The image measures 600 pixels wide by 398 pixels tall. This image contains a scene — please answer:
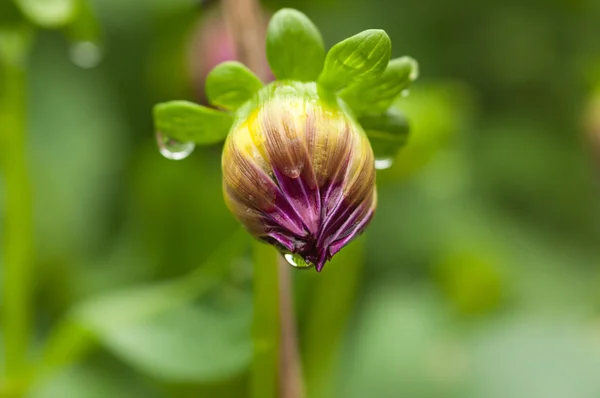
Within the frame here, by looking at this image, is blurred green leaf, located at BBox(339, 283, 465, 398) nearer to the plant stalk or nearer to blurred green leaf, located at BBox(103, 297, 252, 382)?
blurred green leaf, located at BBox(103, 297, 252, 382)

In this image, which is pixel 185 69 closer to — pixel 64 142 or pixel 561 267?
pixel 64 142

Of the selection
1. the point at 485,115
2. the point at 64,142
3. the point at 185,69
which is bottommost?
the point at 485,115

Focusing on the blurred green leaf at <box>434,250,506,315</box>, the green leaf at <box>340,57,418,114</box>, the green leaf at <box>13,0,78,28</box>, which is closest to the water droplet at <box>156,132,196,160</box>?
the green leaf at <box>340,57,418,114</box>

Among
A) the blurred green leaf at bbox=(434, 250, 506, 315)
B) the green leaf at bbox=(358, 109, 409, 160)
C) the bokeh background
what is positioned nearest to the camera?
the green leaf at bbox=(358, 109, 409, 160)

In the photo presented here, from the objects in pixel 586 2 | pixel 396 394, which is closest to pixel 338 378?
pixel 396 394

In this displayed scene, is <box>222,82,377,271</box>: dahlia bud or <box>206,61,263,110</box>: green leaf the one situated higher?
<box>206,61,263,110</box>: green leaf

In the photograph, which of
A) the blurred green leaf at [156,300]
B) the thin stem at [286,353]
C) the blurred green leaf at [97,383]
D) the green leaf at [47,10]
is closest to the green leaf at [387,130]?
the thin stem at [286,353]
